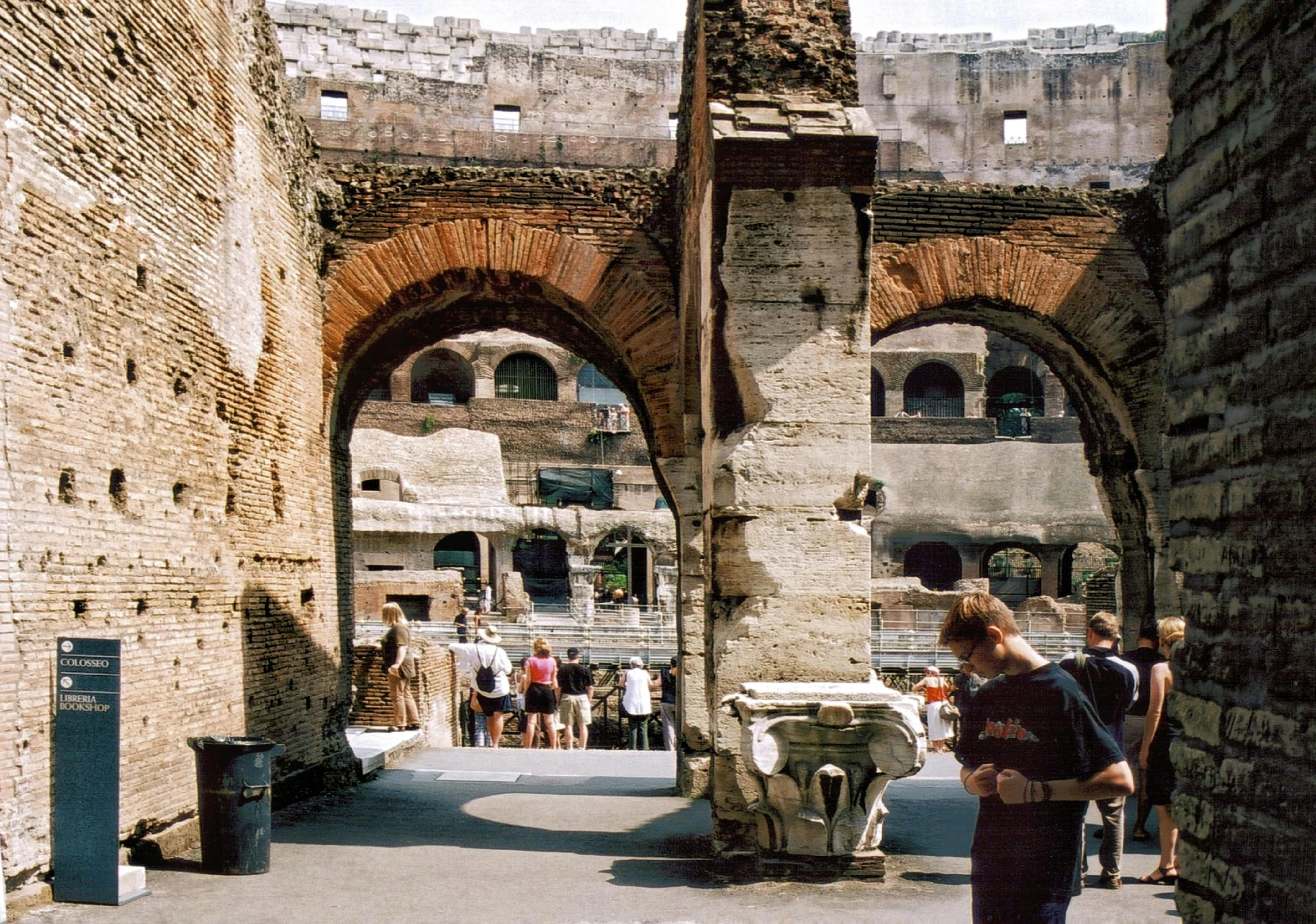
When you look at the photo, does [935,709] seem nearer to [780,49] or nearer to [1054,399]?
[780,49]

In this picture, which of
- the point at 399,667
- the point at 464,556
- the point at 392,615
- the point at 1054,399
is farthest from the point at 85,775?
the point at 1054,399

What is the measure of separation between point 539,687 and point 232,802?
600 cm

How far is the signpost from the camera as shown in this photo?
5102mm

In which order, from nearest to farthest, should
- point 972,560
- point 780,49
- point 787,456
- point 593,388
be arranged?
point 787,456
point 780,49
point 972,560
point 593,388

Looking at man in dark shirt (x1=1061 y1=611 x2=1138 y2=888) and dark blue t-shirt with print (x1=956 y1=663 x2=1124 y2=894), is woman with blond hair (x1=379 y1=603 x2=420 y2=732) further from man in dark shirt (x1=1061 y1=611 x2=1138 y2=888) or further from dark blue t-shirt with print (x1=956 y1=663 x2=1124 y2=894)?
dark blue t-shirt with print (x1=956 y1=663 x2=1124 y2=894)

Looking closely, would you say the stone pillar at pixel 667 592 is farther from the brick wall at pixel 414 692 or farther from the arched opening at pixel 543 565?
the brick wall at pixel 414 692

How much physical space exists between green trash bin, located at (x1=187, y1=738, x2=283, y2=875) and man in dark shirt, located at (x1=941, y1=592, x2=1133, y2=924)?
3.77 meters

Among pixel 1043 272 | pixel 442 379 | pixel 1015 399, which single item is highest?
pixel 442 379

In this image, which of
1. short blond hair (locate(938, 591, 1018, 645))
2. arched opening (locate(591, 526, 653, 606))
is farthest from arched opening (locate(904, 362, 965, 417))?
short blond hair (locate(938, 591, 1018, 645))

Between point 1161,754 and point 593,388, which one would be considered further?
point 593,388

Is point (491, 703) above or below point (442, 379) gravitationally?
below

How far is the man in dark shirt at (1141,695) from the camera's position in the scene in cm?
609

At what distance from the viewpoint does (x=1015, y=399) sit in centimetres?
3897

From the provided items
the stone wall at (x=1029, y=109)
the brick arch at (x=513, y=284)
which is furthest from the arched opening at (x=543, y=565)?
the brick arch at (x=513, y=284)
